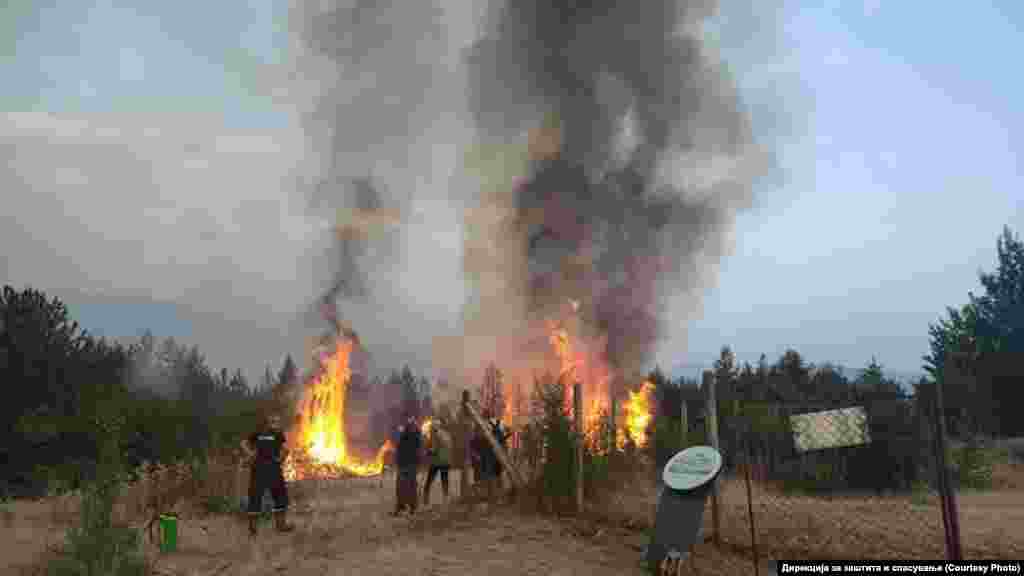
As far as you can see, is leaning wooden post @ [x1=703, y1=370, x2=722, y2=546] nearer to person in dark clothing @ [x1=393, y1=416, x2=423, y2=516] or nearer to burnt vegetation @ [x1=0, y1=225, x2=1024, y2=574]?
burnt vegetation @ [x1=0, y1=225, x2=1024, y2=574]

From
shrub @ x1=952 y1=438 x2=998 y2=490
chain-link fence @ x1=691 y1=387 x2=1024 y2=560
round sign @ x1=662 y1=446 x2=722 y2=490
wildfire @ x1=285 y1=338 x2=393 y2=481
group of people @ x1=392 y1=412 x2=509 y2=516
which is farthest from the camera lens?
wildfire @ x1=285 y1=338 x2=393 y2=481

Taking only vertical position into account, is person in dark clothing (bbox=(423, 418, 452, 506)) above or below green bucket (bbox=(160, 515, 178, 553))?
above

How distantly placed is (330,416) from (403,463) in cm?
1867

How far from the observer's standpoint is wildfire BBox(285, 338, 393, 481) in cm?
2830

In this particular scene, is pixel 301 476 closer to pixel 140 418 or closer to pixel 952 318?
pixel 140 418

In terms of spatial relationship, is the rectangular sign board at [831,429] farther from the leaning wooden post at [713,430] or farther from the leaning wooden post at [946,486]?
the leaning wooden post at [946,486]

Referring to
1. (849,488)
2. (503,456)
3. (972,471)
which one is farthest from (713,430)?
(972,471)

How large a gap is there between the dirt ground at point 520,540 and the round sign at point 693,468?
1029mm

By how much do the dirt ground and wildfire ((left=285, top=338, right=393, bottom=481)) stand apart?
1587 centimetres

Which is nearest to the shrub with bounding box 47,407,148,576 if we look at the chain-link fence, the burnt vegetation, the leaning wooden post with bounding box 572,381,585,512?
the burnt vegetation

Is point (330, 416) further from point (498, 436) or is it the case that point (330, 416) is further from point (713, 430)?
point (713, 430)

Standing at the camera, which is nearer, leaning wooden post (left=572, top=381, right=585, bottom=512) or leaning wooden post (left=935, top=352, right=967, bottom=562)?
leaning wooden post (left=935, top=352, right=967, bottom=562)

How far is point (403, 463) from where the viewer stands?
1315cm

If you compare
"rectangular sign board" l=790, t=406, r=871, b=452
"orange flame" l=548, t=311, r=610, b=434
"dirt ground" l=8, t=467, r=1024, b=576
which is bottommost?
"dirt ground" l=8, t=467, r=1024, b=576
